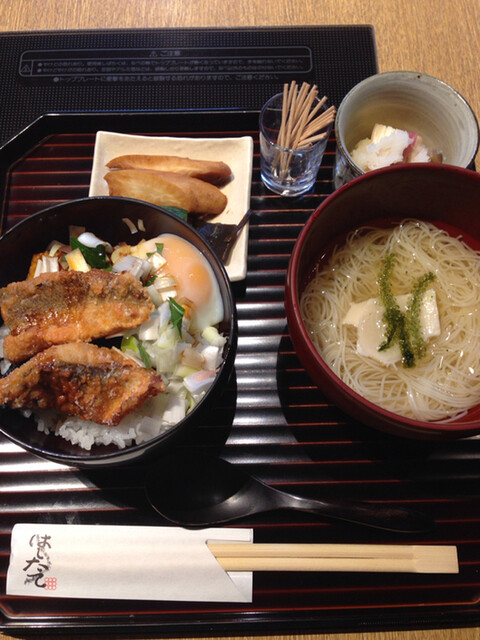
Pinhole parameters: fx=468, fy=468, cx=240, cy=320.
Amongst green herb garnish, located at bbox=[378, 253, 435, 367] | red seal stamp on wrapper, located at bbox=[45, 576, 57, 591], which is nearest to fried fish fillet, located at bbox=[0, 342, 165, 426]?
red seal stamp on wrapper, located at bbox=[45, 576, 57, 591]

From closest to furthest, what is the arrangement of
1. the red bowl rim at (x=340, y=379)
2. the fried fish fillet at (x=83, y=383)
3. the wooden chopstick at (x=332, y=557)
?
the red bowl rim at (x=340, y=379) < the fried fish fillet at (x=83, y=383) < the wooden chopstick at (x=332, y=557)

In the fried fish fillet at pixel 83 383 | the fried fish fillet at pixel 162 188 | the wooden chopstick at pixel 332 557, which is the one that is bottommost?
the wooden chopstick at pixel 332 557

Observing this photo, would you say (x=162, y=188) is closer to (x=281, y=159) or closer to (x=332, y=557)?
(x=281, y=159)

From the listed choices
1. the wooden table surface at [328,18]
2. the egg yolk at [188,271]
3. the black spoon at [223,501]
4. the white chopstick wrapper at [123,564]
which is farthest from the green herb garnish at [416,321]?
the wooden table surface at [328,18]

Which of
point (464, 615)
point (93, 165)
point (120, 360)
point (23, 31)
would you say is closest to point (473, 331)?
point (464, 615)

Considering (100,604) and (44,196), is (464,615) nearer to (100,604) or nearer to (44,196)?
(100,604)

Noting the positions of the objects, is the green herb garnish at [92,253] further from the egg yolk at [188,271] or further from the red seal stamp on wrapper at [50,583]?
the red seal stamp on wrapper at [50,583]
